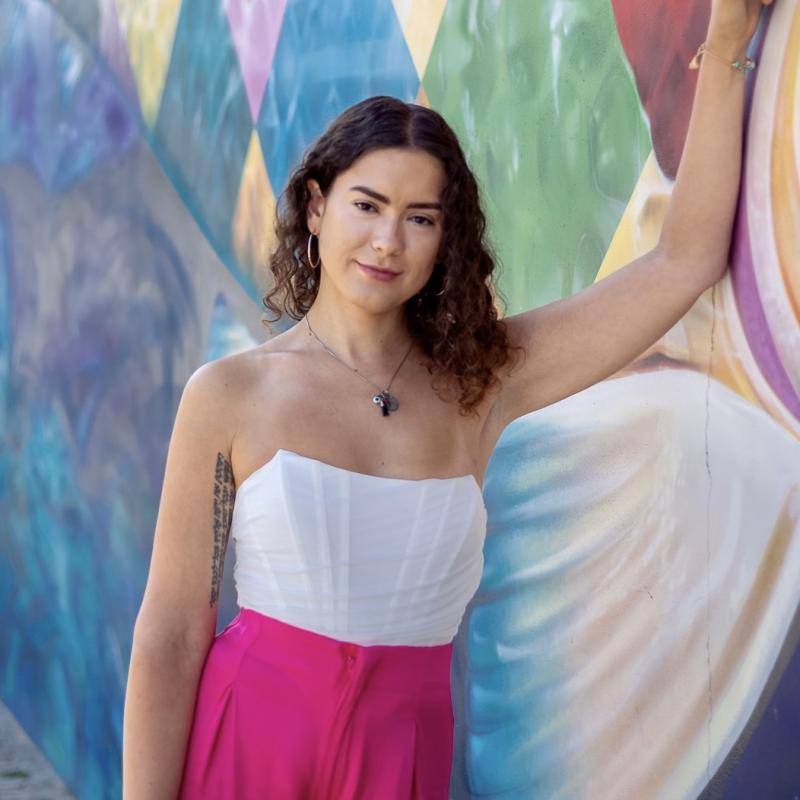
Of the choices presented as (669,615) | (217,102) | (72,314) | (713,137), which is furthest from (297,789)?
(72,314)

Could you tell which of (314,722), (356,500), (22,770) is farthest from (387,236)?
(22,770)

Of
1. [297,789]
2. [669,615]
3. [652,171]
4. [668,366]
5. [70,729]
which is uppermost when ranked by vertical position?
[652,171]

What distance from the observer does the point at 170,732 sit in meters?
2.23

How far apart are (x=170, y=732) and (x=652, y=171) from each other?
125 centimetres

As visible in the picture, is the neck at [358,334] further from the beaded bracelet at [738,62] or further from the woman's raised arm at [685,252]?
the beaded bracelet at [738,62]

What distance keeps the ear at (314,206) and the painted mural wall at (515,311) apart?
1.98ft

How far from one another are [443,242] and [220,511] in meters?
0.55

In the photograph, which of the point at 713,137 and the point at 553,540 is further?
the point at 553,540

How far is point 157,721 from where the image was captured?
2223mm

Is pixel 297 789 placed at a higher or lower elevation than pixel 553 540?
lower

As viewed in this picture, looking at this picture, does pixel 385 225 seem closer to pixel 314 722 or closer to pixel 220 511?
pixel 220 511

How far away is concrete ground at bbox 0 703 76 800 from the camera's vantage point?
4828 mm

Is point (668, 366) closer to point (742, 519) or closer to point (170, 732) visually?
point (742, 519)

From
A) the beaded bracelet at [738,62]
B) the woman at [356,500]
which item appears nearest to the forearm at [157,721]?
the woman at [356,500]
